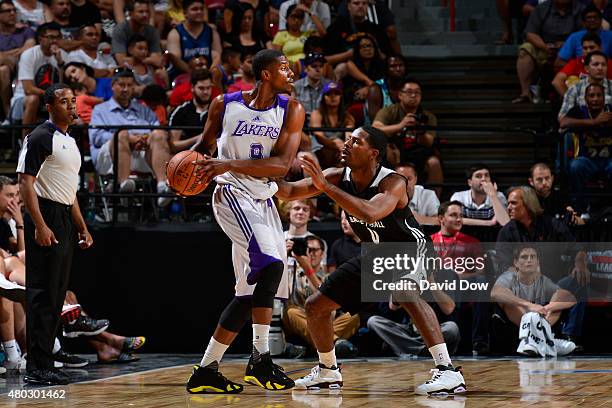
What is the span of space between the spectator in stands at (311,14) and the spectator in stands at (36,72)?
9.62 ft

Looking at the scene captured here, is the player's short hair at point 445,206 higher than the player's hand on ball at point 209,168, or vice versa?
the player's hand on ball at point 209,168

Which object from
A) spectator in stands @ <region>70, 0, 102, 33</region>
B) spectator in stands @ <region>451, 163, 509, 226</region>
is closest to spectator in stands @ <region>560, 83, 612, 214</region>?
spectator in stands @ <region>451, 163, 509, 226</region>

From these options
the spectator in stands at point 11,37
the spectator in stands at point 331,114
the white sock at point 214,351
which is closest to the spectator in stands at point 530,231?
the spectator in stands at point 331,114

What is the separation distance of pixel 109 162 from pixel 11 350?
9.25 feet

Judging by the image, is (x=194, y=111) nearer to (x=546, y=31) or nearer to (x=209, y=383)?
(x=209, y=383)

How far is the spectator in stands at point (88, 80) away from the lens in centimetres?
1235

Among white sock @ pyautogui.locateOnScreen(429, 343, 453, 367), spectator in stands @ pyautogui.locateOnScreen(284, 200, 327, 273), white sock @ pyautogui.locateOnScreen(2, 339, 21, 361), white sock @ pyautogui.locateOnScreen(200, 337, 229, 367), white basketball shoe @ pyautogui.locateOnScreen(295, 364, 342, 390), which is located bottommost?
white sock @ pyautogui.locateOnScreen(2, 339, 21, 361)

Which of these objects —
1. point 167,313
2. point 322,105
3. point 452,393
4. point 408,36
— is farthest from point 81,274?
point 408,36

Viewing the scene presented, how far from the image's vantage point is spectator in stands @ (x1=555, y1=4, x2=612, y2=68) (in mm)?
13211

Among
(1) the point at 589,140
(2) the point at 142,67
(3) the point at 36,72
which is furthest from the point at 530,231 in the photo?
(3) the point at 36,72

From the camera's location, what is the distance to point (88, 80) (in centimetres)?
1262

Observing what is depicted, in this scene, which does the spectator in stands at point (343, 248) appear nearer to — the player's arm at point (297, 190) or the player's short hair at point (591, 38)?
the player's arm at point (297, 190)

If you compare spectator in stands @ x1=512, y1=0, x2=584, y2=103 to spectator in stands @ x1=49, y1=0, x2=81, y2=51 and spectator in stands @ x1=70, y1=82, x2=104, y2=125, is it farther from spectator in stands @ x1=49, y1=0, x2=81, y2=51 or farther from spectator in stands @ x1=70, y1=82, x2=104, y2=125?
spectator in stands @ x1=49, y1=0, x2=81, y2=51

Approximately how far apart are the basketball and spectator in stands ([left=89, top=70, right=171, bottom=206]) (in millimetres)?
3950
